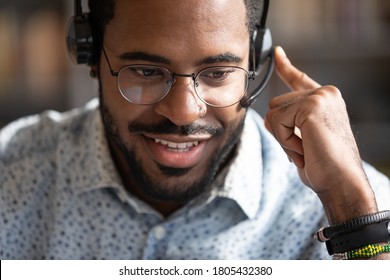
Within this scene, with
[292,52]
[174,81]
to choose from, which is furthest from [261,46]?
[292,52]

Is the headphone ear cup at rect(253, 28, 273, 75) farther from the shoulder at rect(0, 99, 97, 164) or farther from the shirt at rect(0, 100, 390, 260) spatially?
the shoulder at rect(0, 99, 97, 164)

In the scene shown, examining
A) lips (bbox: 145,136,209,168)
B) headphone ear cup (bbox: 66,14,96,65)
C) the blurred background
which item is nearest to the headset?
headphone ear cup (bbox: 66,14,96,65)

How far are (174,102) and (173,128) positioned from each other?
5 centimetres

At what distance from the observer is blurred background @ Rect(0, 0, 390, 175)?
2398 mm

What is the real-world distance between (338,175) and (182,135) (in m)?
0.26

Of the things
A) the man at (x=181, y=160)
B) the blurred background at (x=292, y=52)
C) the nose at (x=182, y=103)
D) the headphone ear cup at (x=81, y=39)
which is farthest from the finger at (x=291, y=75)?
the blurred background at (x=292, y=52)

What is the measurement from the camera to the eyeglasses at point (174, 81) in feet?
3.27

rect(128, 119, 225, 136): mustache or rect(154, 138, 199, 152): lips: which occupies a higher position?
rect(128, 119, 225, 136): mustache

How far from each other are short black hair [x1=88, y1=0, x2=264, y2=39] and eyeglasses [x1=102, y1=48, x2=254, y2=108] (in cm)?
6

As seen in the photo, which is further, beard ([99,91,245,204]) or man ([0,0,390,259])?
beard ([99,91,245,204])

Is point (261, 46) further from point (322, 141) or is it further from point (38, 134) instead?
point (38, 134)

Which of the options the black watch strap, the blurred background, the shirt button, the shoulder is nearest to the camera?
the black watch strap

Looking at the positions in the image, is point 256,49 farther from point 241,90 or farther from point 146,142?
point 146,142
